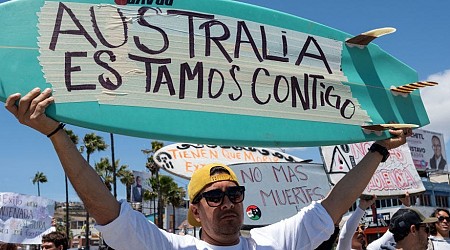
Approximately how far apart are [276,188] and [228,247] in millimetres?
5324

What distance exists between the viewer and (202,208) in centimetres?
234

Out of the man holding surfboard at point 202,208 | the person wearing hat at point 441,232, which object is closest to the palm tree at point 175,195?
the person wearing hat at point 441,232

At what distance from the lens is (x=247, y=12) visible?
303 centimetres

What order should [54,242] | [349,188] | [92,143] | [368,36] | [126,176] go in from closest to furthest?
[349,188] → [368,36] → [54,242] → [92,143] → [126,176]

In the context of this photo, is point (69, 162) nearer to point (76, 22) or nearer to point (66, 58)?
point (66, 58)

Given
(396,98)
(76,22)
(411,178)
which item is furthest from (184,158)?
(76,22)

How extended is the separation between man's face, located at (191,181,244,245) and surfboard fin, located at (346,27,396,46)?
151 centimetres

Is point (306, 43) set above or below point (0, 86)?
above

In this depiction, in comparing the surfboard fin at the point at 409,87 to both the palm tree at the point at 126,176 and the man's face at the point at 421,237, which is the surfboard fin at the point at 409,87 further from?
the palm tree at the point at 126,176

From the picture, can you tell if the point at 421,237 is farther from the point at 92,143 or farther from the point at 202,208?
the point at 92,143

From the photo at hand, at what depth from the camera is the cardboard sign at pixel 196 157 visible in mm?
8516

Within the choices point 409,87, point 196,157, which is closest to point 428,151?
point 196,157

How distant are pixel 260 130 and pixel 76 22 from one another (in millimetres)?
1124

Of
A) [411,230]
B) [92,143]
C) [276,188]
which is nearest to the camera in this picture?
[411,230]
